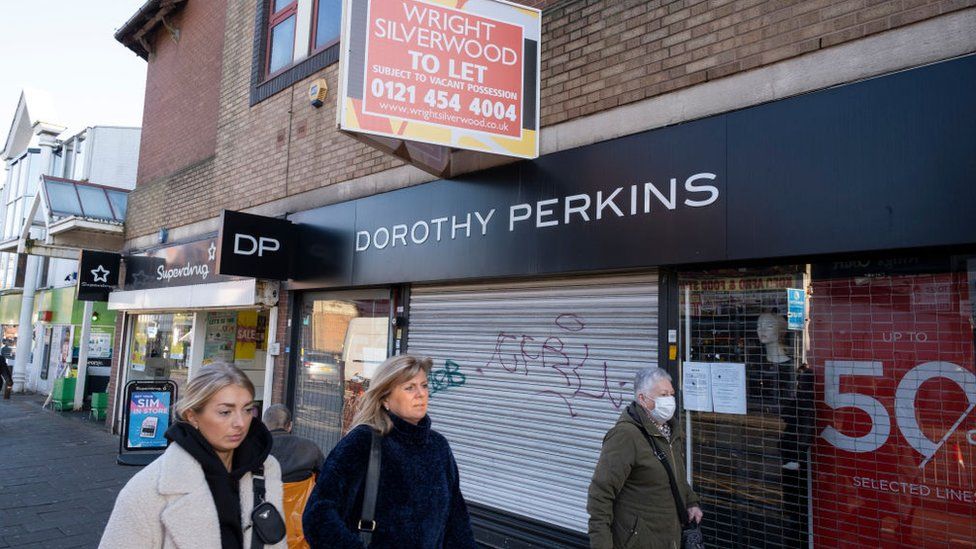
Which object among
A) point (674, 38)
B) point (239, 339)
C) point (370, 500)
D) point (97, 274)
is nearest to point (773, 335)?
point (674, 38)

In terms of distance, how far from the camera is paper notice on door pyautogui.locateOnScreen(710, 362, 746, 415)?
14.3ft

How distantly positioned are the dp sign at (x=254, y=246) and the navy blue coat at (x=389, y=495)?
19.1 ft

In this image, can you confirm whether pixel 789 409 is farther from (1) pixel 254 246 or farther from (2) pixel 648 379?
(1) pixel 254 246

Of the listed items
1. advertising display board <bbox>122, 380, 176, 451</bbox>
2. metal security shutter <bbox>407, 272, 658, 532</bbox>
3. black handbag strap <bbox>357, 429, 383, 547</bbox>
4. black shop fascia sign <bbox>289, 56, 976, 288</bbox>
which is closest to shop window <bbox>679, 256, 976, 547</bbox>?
black shop fascia sign <bbox>289, 56, 976, 288</bbox>

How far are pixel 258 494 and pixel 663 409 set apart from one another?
2.16 metres

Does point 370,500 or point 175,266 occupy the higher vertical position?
point 175,266

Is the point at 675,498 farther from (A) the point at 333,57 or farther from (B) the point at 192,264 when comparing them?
(B) the point at 192,264

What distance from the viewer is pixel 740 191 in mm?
4195

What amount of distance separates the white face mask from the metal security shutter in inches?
51.0

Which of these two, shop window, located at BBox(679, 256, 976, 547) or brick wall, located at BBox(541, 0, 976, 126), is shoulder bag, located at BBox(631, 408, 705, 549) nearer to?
shop window, located at BBox(679, 256, 976, 547)

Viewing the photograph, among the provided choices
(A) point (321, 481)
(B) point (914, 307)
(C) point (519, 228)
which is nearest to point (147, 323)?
(C) point (519, 228)

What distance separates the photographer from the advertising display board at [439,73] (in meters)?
4.94

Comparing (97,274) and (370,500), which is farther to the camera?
(97,274)

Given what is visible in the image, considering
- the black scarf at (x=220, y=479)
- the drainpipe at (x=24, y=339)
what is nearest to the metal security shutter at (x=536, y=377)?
the black scarf at (x=220, y=479)
